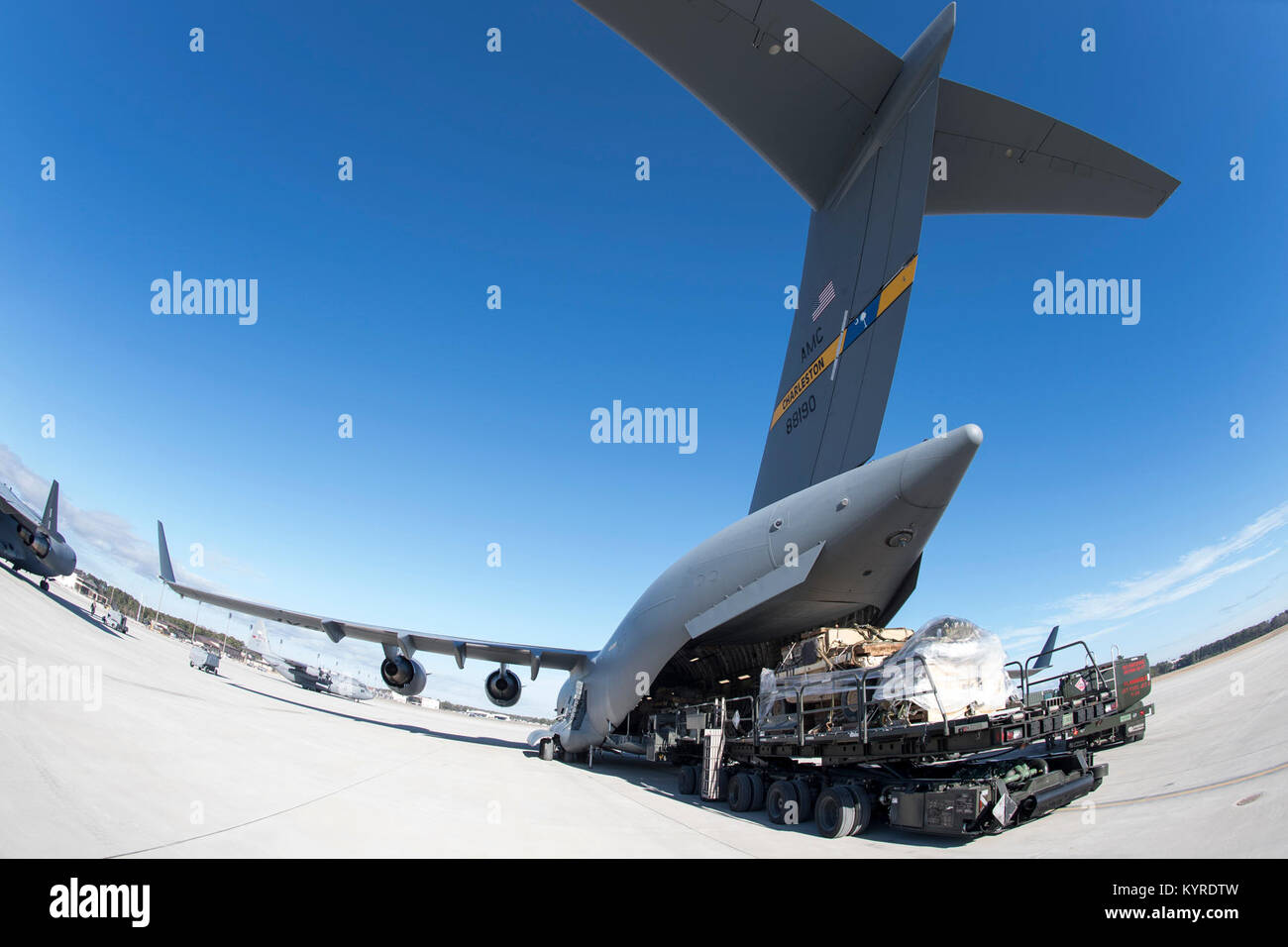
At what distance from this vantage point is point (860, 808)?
5.49 meters

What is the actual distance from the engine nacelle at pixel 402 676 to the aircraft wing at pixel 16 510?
1146cm

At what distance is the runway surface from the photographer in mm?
3334

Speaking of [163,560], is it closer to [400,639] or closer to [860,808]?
[400,639]

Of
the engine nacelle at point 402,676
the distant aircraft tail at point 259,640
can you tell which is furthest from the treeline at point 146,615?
the engine nacelle at point 402,676

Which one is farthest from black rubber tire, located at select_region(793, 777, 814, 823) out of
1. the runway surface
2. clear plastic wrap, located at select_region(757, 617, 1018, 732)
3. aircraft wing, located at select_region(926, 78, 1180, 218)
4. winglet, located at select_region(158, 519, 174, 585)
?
winglet, located at select_region(158, 519, 174, 585)

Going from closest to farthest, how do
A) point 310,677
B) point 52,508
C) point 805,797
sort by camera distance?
point 805,797 → point 52,508 → point 310,677

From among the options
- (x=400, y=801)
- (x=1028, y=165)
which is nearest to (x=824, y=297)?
(x=1028, y=165)

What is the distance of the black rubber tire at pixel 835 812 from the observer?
17.8 feet

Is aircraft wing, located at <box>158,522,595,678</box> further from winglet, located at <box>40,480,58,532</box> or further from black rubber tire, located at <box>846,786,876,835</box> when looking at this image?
black rubber tire, located at <box>846,786,876,835</box>

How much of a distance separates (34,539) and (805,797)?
23.1 meters

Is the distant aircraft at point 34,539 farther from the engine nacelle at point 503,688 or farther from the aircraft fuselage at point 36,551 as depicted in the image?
the engine nacelle at point 503,688

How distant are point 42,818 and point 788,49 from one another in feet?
31.3
